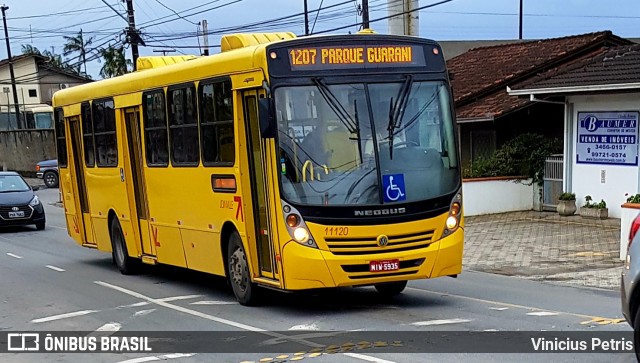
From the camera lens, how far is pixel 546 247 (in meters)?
17.8

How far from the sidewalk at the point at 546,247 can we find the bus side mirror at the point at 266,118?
5980mm

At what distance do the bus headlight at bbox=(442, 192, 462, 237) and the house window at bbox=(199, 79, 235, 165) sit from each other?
2762 millimetres

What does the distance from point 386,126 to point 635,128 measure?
1247 cm

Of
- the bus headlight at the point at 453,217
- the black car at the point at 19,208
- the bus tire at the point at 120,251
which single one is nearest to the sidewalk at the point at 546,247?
the bus headlight at the point at 453,217

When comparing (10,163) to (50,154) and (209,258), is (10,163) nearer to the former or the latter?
(50,154)

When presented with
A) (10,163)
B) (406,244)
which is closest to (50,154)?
(10,163)

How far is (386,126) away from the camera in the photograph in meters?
10.4

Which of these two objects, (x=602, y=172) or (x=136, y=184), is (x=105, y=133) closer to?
(x=136, y=184)

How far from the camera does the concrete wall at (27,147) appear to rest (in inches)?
2327

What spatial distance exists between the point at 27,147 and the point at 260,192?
52294mm

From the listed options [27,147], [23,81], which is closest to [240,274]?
[27,147]

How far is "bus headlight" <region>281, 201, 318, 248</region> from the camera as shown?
1004 centimetres

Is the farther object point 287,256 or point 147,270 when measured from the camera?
point 147,270

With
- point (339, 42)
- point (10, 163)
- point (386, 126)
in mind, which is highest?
point (339, 42)
